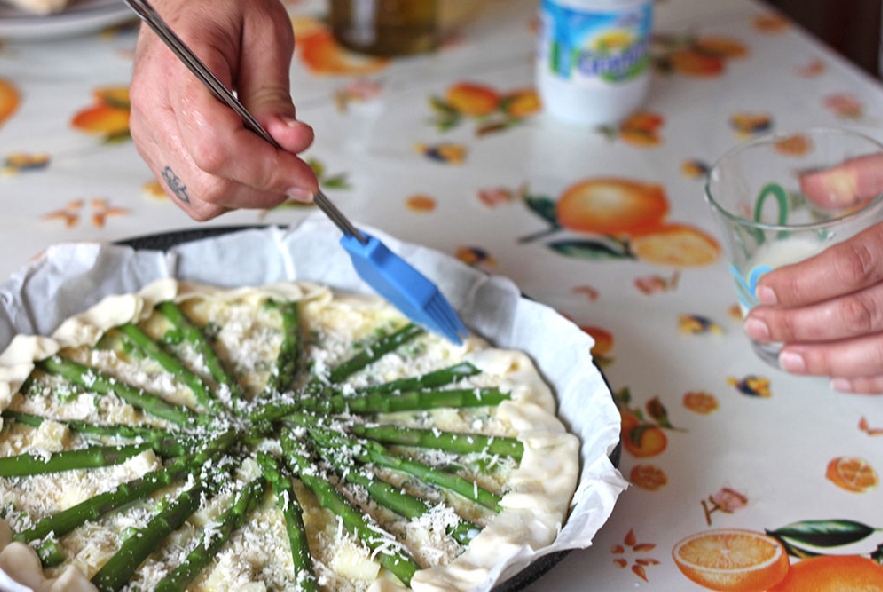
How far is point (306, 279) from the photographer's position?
4.42ft

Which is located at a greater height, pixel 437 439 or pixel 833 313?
pixel 833 313

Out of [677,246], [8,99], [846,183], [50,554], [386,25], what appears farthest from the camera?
[386,25]

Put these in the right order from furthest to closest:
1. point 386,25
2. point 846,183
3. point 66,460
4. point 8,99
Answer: point 386,25 → point 8,99 → point 846,183 → point 66,460

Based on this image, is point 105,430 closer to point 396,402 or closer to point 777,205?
point 396,402

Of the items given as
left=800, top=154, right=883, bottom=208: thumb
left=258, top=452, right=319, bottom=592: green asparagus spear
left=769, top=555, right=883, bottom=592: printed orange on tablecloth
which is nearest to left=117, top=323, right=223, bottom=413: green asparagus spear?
left=258, top=452, right=319, bottom=592: green asparagus spear

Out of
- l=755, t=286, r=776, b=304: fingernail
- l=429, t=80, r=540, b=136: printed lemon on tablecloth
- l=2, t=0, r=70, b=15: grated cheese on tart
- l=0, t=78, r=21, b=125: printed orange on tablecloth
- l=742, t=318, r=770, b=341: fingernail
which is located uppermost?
l=755, t=286, r=776, b=304: fingernail

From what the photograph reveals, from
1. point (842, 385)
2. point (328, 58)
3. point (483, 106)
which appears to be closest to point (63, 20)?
point (328, 58)

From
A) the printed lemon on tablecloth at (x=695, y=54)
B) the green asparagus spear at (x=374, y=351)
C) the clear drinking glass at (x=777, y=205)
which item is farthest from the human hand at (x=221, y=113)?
the printed lemon on tablecloth at (x=695, y=54)

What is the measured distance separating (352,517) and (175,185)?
1.52 feet

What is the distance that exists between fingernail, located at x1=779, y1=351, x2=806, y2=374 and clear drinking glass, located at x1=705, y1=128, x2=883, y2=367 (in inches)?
1.6

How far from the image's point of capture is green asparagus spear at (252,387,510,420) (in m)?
1.12

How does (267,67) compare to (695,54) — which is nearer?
(267,67)

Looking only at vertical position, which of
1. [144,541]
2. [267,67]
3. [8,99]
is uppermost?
[267,67]

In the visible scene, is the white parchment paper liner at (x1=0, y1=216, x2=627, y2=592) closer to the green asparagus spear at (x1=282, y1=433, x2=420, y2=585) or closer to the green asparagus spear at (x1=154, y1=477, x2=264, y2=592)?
the green asparagus spear at (x1=282, y1=433, x2=420, y2=585)
